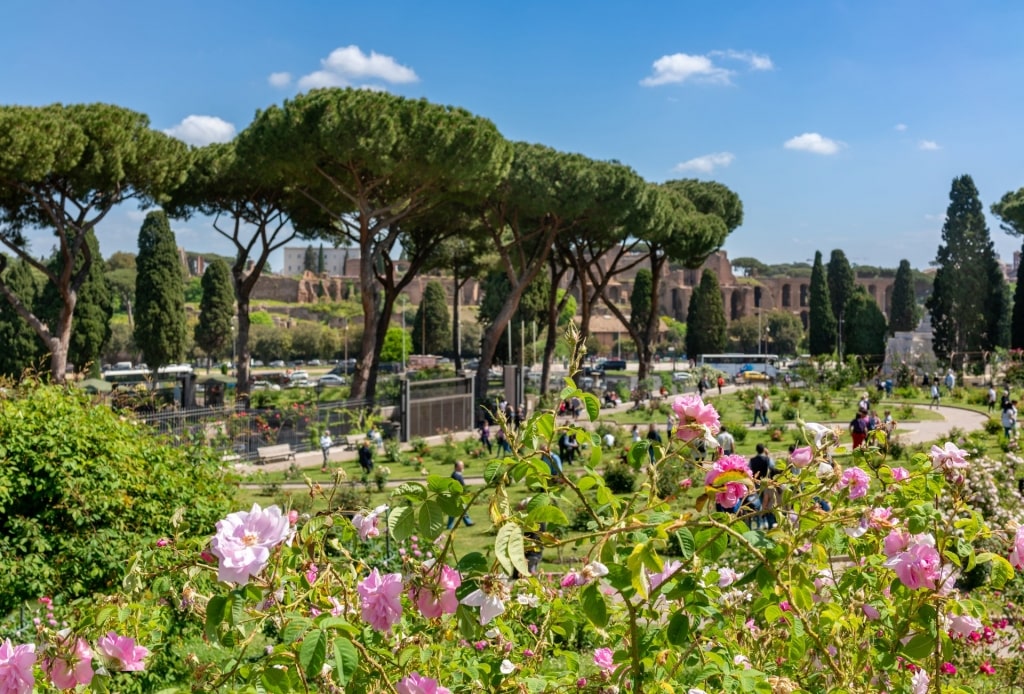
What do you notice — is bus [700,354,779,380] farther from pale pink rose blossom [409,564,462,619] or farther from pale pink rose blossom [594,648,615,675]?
pale pink rose blossom [409,564,462,619]

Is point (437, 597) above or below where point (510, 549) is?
below

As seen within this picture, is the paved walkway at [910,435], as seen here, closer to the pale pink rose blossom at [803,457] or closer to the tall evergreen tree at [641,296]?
the pale pink rose blossom at [803,457]

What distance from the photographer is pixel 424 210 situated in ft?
73.9

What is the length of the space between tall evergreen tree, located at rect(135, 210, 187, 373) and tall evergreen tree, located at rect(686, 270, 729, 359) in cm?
3229

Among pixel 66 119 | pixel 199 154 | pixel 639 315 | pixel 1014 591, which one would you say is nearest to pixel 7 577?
pixel 1014 591

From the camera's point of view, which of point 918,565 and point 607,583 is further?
point 607,583

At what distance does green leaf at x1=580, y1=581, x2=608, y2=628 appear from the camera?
1.68m

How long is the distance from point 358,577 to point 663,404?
22.7 meters

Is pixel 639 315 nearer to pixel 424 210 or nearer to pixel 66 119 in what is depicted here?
pixel 424 210

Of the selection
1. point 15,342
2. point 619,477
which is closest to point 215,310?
point 15,342

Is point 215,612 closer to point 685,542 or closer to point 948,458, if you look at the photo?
point 685,542

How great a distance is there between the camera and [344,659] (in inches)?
65.1

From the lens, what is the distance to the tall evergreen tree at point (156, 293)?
30.8 m

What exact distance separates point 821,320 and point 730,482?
51.0m
